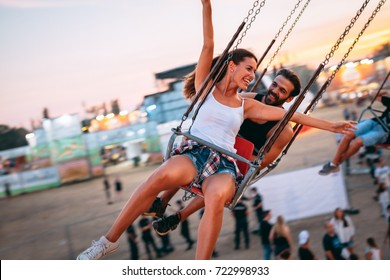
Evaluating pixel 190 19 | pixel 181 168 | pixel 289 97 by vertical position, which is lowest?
pixel 181 168

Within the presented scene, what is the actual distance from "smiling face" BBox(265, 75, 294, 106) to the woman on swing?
28 cm

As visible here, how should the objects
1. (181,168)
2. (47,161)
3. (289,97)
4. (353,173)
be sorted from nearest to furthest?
(181,168) < (289,97) < (353,173) < (47,161)

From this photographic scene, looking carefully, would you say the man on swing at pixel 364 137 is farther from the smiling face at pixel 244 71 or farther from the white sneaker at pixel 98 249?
the white sneaker at pixel 98 249

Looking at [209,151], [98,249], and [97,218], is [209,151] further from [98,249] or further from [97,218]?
[97,218]

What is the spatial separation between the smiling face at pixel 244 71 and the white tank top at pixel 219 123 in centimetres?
8

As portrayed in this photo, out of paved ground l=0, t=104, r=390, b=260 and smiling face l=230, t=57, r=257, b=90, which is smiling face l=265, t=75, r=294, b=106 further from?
paved ground l=0, t=104, r=390, b=260

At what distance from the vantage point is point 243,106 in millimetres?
1896

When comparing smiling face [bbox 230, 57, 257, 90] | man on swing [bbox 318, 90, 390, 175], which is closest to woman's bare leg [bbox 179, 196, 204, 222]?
smiling face [bbox 230, 57, 257, 90]

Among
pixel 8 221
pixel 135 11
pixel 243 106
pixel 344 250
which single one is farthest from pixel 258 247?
pixel 8 221

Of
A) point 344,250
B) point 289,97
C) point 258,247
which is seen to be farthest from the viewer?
point 258,247

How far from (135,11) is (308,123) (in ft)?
17.2

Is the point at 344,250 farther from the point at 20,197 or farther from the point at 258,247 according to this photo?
the point at 20,197

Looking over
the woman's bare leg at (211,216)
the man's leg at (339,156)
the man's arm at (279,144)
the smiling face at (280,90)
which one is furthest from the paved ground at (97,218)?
the woman's bare leg at (211,216)

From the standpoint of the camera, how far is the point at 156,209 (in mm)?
2012
